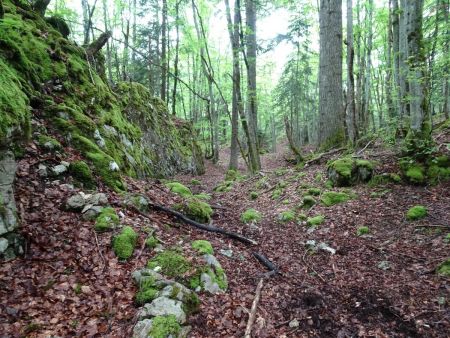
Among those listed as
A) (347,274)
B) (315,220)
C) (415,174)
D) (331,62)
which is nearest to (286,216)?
(315,220)

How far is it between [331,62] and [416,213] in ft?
20.6

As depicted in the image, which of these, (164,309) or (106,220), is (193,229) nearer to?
(106,220)

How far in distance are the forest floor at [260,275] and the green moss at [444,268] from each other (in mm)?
77

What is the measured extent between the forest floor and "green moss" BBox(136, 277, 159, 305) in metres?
0.10

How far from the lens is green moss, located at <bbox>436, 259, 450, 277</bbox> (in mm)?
4332

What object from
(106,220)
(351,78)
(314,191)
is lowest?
(314,191)

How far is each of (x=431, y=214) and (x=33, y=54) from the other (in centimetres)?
874

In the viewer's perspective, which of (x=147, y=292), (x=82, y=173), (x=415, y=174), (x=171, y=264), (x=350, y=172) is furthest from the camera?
(x=350, y=172)

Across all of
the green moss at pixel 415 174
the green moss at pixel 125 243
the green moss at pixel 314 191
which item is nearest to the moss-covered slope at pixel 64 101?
the green moss at pixel 125 243

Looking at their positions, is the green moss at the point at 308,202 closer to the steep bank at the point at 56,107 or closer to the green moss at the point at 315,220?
the green moss at the point at 315,220

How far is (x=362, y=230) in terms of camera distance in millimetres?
5957

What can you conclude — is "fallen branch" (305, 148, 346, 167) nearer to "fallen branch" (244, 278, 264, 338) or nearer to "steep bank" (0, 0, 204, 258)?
"steep bank" (0, 0, 204, 258)

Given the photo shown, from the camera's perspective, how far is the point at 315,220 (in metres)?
6.66

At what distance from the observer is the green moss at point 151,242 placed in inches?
175
